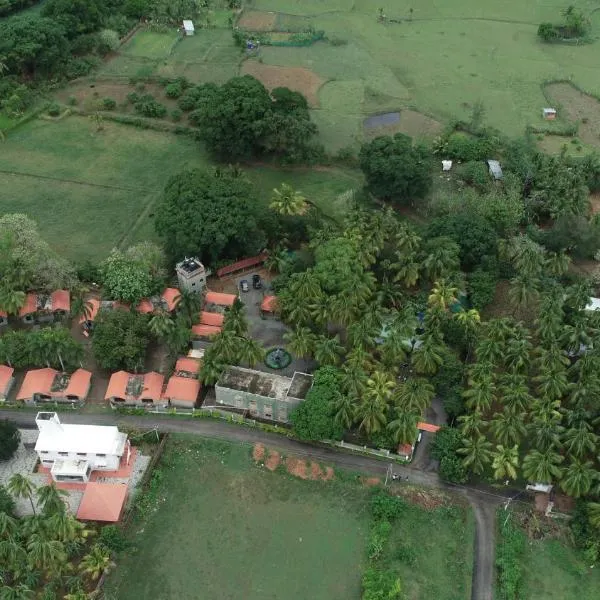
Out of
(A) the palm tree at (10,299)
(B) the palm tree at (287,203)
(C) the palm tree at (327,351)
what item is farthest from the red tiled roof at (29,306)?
(C) the palm tree at (327,351)

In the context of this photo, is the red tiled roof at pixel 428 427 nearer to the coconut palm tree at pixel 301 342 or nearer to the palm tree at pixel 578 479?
the palm tree at pixel 578 479

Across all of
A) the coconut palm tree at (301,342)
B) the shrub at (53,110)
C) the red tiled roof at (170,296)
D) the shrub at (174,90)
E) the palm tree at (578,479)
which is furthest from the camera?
the shrub at (174,90)

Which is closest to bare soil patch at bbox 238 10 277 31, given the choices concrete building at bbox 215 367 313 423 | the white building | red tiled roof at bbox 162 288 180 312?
red tiled roof at bbox 162 288 180 312

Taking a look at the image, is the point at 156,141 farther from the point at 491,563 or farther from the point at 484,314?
the point at 491,563

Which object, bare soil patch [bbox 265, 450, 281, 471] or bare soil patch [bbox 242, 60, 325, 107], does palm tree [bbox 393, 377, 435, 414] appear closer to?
bare soil patch [bbox 265, 450, 281, 471]

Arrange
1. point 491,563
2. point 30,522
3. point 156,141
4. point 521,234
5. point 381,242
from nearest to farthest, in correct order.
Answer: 1. point 30,522
2. point 491,563
3. point 381,242
4. point 521,234
5. point 156,141

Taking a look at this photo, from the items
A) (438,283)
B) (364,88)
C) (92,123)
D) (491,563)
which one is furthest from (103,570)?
(364,88)

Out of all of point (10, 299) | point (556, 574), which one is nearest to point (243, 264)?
point (10, 299)
